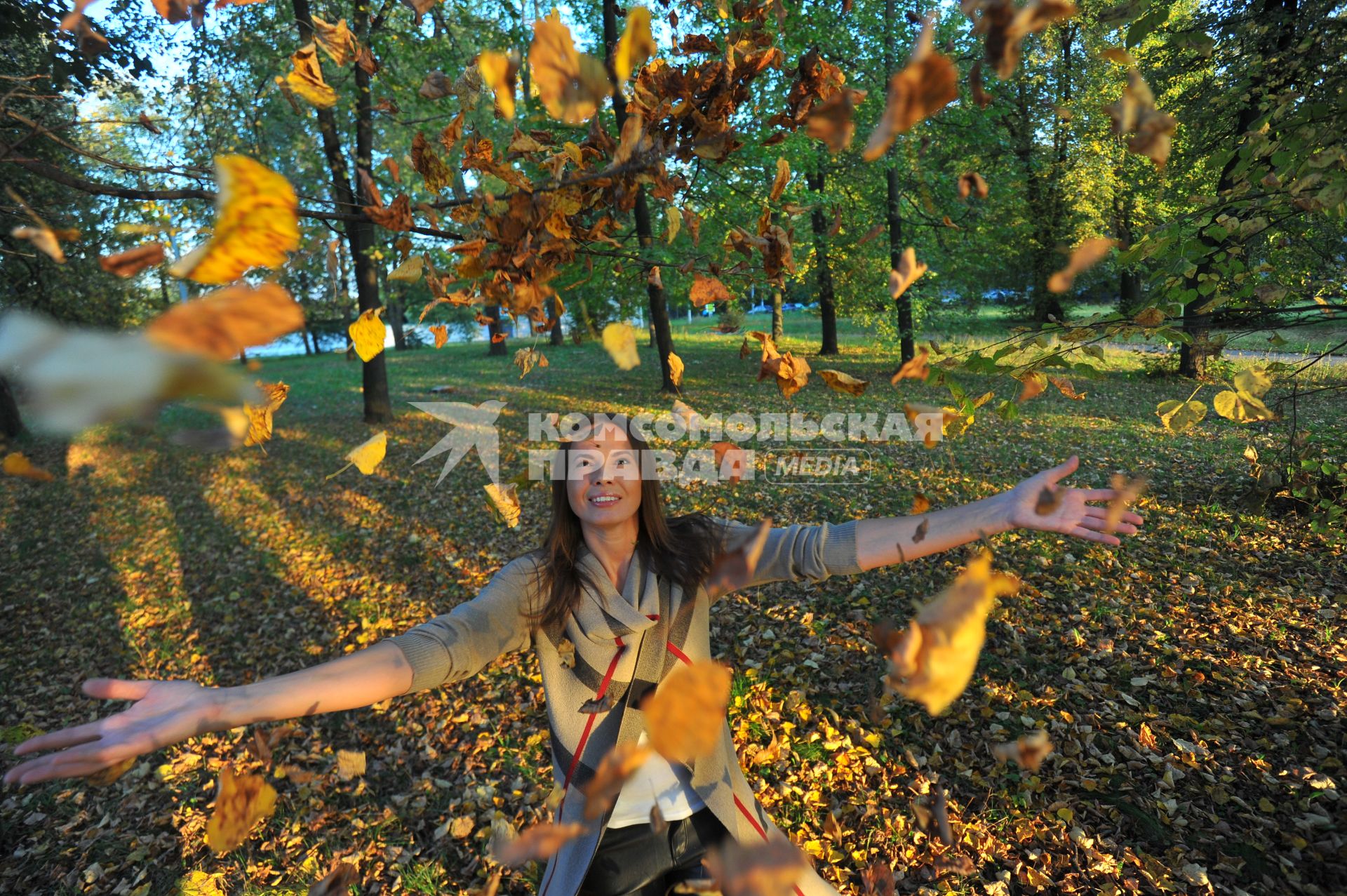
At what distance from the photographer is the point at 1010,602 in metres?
4.94

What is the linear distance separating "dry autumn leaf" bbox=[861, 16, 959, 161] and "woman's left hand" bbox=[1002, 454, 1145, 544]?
948mm

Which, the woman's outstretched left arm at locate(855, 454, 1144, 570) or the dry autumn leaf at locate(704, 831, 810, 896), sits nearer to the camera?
the dry autumn leaf at locate(704, 831, 810, 896)

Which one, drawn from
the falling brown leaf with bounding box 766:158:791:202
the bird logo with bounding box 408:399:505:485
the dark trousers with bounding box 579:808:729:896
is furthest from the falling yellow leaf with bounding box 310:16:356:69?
the bird logo with bounding box 408:399:505:485

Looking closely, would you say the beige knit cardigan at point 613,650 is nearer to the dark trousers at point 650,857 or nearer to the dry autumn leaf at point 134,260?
the dark trousers at point 650,857

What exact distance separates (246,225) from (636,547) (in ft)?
5.29

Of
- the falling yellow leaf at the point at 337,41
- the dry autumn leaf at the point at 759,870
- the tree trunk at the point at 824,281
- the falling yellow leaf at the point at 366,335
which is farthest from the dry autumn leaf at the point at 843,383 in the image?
the tree trunk at the point at 824,281

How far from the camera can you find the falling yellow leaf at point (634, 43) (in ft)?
3.99

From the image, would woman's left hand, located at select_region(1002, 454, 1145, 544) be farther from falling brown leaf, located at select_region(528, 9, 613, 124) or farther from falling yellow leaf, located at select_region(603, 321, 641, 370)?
falling brown leaf, located at select_region(528, 9, 613, 124)

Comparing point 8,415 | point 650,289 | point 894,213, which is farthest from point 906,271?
point 8,415

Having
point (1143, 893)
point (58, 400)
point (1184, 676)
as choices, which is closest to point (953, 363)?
point (58, 400)

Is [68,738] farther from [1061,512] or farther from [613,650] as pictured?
[1061,512]

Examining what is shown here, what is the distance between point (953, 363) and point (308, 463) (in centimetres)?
1082

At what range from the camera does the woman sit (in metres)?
1.99

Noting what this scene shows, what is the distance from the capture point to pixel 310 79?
1834mm
